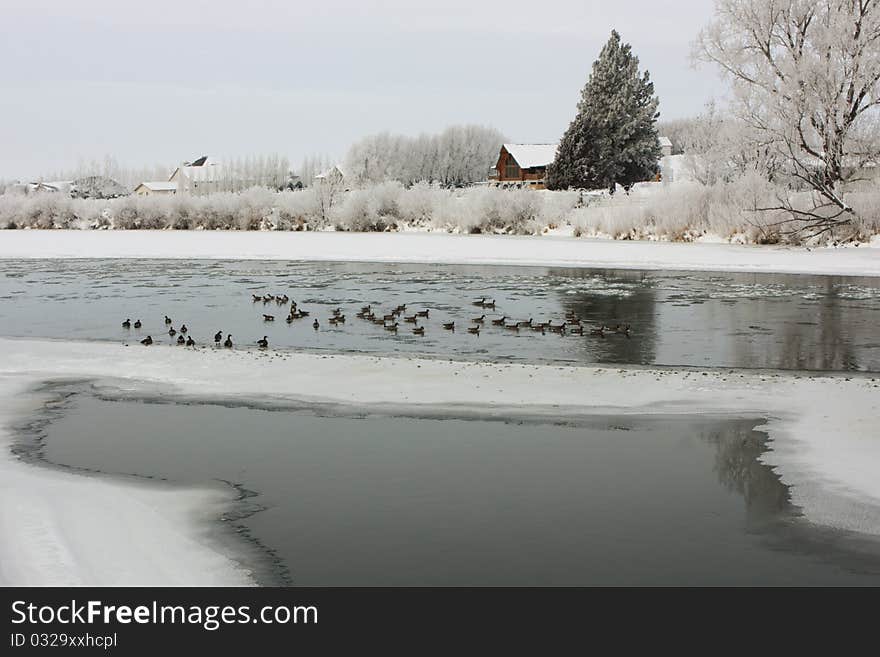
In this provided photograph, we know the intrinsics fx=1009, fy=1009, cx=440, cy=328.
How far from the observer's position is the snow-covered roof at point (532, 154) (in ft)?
315

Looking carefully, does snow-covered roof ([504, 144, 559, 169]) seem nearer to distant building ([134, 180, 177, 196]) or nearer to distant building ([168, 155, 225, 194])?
distant building ([168, 155, 225, 194])

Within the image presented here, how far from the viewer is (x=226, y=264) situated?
3481 centimetres

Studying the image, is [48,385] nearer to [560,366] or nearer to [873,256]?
[560,366]

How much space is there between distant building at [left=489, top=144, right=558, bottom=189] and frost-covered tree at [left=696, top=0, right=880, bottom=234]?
55.7 metres

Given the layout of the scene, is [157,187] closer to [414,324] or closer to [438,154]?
[438,154]

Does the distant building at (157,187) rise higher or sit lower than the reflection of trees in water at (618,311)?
higher

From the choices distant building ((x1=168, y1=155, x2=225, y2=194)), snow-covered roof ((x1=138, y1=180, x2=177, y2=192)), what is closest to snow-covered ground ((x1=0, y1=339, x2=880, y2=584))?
distant building ((x1=168, y1=155, x2=225, y2=194))

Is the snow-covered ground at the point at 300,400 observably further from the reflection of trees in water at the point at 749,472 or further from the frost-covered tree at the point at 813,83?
the frost-covered tree at the point at 813,83

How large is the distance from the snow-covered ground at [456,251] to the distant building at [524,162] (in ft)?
159

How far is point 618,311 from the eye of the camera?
68.5ft

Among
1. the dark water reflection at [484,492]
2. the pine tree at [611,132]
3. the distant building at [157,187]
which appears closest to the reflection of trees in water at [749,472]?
the dark water reflection at [484,492]

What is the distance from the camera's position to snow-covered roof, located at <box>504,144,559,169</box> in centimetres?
9606

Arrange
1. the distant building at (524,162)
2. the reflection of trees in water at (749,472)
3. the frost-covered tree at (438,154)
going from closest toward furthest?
the reflection of trees in water at (749,472) → the distant building at (524,162) → the frost-covered tree at (438,154)
